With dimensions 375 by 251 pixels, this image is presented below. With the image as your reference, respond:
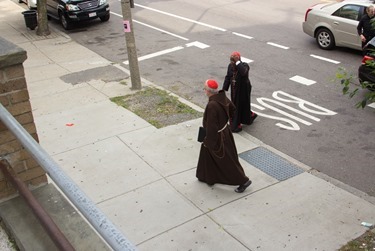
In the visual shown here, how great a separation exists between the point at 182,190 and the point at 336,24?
29.2 feet

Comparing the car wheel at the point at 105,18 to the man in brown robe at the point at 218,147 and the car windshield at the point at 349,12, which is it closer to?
the car windshield at the point at 349,12

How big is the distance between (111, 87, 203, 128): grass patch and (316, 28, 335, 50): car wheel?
585 centimetres

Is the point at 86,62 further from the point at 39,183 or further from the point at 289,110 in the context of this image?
the point at 39,183

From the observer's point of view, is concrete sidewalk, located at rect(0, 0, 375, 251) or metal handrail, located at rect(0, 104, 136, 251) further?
concrete sidewalk, located at rect(0, 0, 375, 251)

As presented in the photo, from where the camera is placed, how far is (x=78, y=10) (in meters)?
17.7

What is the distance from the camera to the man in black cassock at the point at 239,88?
802 cm

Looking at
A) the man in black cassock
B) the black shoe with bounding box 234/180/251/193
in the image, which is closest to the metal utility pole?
the man in black cassock

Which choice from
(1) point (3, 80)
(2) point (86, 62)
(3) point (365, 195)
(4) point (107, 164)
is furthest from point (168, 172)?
(2) point (86, 62)

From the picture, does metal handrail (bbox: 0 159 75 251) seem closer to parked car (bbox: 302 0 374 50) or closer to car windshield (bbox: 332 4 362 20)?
parked car (bbox: 302 0 374 50)

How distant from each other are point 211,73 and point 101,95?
3.20 metres

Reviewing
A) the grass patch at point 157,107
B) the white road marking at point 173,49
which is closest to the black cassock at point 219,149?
the grass patch at point 157,107

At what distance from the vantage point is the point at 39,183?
3.49 m

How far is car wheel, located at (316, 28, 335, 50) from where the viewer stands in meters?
13.2

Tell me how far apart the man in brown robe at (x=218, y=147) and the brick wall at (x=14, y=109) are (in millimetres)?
3014
